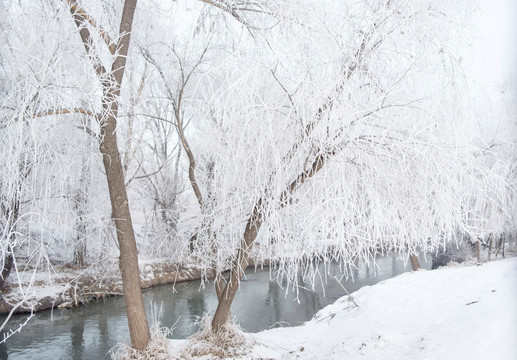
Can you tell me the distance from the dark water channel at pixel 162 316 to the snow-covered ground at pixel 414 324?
0.65 metres

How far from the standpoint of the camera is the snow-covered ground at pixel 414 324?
3084 mm

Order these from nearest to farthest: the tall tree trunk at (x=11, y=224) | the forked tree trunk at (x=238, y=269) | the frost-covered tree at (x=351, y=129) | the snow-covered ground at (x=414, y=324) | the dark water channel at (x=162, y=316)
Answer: the tall tree trunk at (x=11, y=224) → the snow-covered ground at (x=414, y=324) → the frost-covered tree at (x=351, y=129) → the forked tree trunk at (x=238, y=269) → the dark water channel at (x=162, y=316)

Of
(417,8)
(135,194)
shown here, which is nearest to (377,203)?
(417,8)

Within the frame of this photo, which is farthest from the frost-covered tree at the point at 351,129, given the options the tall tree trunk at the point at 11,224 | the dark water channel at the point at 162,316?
the tall tree trunk at the point at 11,224

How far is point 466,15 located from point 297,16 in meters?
1.61

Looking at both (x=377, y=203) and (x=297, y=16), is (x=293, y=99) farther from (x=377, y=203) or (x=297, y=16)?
(x=377, y=203)

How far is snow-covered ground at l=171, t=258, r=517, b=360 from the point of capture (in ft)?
10.1

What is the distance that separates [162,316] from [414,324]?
17.6 ft

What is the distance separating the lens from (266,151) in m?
3.82

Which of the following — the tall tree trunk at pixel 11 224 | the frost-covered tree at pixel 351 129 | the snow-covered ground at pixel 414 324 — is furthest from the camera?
the frost-covered tree at pixel 351 129

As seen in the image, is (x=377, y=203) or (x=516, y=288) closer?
(x=516, y=288)

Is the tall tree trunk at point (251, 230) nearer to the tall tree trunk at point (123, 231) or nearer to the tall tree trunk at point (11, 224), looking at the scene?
the tall tree trunk at point (123, 231)

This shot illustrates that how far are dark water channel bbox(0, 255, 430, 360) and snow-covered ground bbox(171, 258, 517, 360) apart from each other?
2.14ft

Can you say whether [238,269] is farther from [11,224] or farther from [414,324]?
[11,224]
